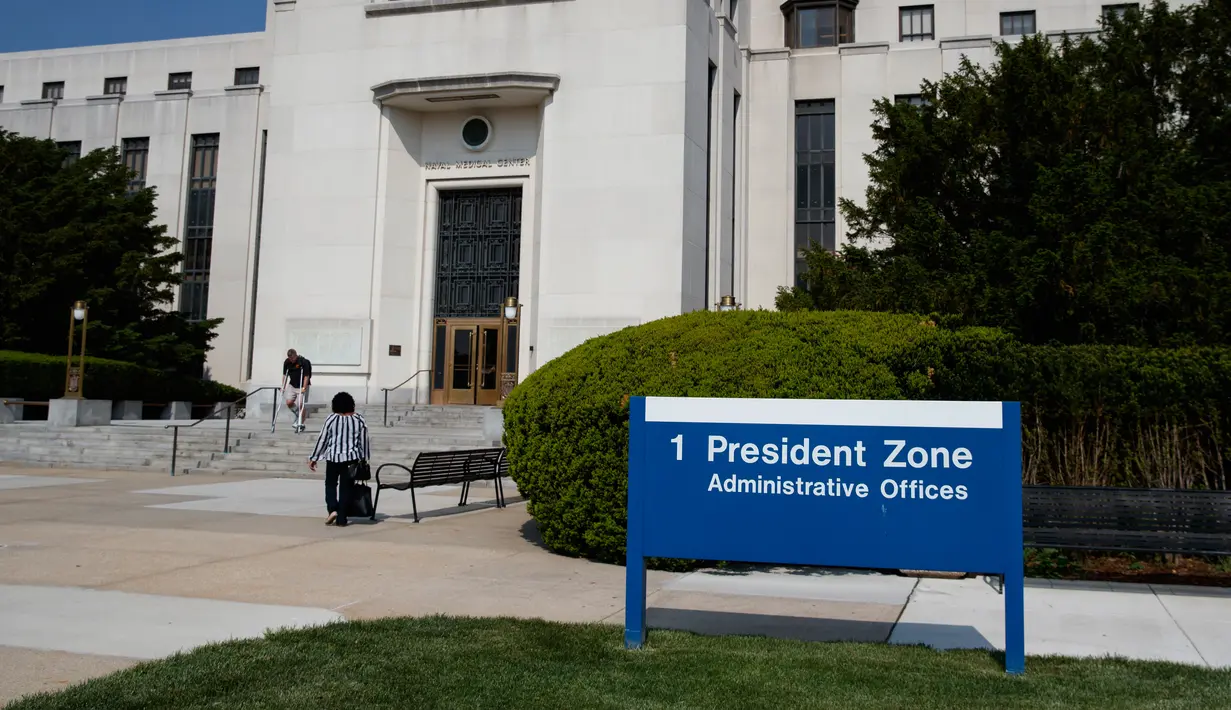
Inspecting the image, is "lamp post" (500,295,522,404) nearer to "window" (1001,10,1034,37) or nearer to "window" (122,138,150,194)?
"window" (122,138,150,194)

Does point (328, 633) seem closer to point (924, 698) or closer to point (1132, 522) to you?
point (924, 698)

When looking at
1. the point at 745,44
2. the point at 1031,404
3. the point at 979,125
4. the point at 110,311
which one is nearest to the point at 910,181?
the point at 979,125

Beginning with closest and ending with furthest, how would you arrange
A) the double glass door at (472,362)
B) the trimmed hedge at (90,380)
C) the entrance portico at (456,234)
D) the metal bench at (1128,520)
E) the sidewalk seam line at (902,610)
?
the sidewalk seam line at (902,610)
the metal bench at (1128,520)
the trimmed hedge at (90,380)
the entrance portico at (456,234)
the double glass door at (472,362)

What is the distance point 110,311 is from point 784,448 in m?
32.1

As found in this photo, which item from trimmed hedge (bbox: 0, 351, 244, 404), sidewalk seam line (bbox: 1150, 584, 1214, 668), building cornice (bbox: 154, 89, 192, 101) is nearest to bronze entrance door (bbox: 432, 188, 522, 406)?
trimmed hedge (bbox: 0, 351, 244, 404)

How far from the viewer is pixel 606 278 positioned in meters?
26.3

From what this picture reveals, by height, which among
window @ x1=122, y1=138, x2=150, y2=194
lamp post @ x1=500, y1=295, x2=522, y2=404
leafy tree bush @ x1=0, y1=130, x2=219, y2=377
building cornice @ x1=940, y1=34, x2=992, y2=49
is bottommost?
lamp post @ x1=500, y1=295, x2=522, y2=404

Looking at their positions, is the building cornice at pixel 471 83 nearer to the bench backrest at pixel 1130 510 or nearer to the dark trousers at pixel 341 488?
the dark trousers at pixel 341 488

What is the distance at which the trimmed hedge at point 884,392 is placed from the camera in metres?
8.82

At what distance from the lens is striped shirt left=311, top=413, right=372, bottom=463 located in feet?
36.4

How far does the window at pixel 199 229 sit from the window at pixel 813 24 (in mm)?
24527

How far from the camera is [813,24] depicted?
3569cm

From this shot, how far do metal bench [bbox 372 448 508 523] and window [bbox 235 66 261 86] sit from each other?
36.2 metres

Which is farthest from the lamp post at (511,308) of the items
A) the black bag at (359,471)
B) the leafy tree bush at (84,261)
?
the black bag at (359,471)
